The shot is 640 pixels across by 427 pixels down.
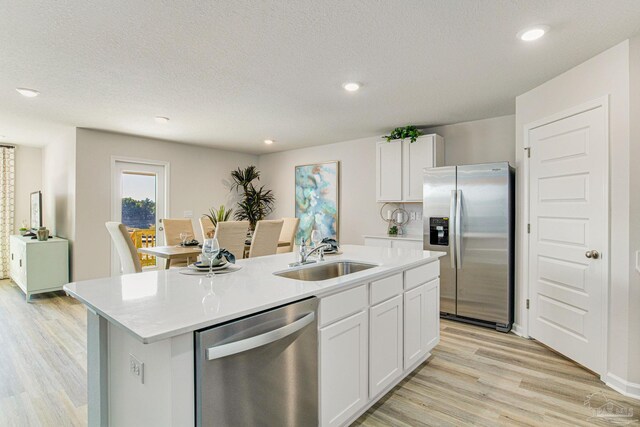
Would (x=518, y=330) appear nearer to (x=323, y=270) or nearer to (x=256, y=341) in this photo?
(x=323, y=270)

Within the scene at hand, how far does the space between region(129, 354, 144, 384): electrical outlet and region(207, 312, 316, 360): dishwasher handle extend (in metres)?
0.31

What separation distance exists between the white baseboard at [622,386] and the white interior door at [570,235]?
81mm

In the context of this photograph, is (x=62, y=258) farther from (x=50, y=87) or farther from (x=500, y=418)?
(x=500, y=418)

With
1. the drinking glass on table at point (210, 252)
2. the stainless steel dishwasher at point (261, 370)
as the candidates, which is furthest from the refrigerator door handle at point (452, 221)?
the drinking glass on table at point (210, 252)

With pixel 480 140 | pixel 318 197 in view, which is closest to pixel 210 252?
pixel 480 140

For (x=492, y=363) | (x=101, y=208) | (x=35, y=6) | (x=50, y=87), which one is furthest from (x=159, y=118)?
(x=492, y=363)

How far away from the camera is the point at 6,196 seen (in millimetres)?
5754

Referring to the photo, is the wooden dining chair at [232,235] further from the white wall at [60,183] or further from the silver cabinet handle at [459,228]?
the white wall at [60,183]

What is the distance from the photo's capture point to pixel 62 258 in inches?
190

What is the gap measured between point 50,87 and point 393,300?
3.60m

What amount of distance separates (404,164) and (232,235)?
8.36ft

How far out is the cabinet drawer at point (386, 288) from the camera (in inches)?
79.9

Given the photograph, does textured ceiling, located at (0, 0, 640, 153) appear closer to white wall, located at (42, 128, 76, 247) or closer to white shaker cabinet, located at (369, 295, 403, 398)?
white wall, located at (42, 128, 76, 247)

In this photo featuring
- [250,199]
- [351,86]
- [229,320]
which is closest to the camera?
[229,320]
